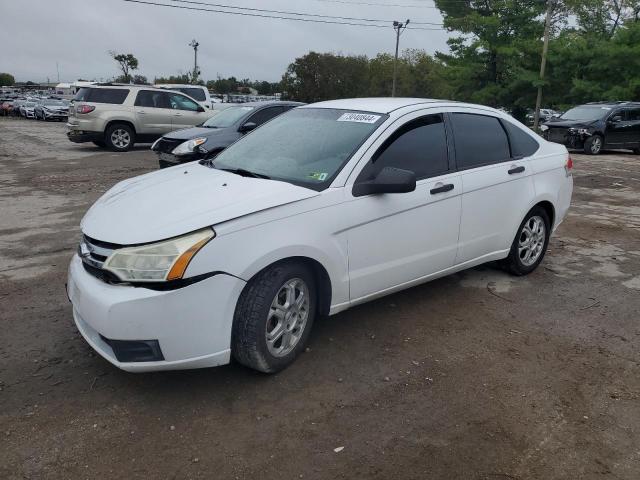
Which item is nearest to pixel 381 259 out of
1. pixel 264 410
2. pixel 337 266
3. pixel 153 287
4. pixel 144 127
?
pixel 337 266

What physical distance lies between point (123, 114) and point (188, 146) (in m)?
6.69

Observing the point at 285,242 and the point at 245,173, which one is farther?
the point at 245,173

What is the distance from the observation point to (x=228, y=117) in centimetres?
1124

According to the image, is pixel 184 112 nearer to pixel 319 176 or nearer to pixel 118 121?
pixel 118 121

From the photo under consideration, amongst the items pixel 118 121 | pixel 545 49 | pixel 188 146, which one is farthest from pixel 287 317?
pixel 545 49

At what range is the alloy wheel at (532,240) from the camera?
17.1 feet

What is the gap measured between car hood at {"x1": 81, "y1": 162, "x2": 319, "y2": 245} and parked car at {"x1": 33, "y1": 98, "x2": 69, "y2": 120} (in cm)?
3371

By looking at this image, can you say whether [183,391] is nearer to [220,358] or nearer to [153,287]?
[220,358]

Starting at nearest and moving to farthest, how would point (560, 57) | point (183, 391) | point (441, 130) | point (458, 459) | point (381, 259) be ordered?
point (458, 459)
point (183, 391)
point (381, 259)
point (441, 130)
point (560, 57)

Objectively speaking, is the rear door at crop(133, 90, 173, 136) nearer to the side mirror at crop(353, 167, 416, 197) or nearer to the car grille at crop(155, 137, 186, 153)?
the car grille at crop(155, 137, 186, 153)

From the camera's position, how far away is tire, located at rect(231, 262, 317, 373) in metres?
3.18

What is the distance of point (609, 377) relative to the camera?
11.7 ft

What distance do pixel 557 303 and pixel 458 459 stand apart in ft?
8.04

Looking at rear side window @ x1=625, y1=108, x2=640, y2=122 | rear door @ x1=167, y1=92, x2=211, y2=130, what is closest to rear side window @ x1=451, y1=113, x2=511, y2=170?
rear door @ x1=167, y1=92, x2=211, y2=130
